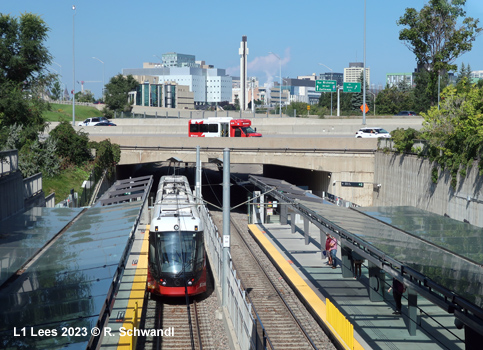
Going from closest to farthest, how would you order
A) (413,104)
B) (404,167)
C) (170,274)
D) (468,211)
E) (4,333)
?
(4,333) < (170,274) < (468,211) < (404,167) < (413,104)

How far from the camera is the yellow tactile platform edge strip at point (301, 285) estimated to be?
54.3 ft

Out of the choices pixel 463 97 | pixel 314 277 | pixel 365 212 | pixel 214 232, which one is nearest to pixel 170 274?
pixel 214 232

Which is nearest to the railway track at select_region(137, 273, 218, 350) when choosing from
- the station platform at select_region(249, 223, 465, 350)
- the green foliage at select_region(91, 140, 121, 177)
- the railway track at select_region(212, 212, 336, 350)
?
the railway track at select_region(212, 212, 336, 350)

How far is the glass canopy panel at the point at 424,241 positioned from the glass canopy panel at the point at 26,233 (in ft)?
30.1

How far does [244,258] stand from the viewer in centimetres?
2677

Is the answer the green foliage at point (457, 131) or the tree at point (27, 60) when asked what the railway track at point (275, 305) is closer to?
the green foliage at point (457, 131)

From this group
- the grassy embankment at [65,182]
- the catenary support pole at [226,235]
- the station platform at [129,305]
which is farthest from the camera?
the grassy embankment at [65,182]

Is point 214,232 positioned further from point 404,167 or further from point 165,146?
point 165,146

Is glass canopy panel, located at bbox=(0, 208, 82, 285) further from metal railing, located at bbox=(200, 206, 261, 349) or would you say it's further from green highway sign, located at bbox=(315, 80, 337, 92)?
green highway sign, located at bbox=(315, 80, 337, 92)

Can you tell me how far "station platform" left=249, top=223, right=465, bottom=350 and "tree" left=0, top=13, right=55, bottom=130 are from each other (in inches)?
923

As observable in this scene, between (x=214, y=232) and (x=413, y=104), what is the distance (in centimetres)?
7035

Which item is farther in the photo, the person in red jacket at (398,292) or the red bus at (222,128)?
the red bus at (222,128)

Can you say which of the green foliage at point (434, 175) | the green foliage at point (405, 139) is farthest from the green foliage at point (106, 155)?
the green foliage at point (434, 175)

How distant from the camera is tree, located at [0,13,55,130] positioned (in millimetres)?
42150
